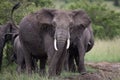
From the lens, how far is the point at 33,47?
44.2 feet

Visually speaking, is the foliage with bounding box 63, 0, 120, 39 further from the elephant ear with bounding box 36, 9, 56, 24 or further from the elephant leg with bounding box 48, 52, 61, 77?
the elephant leg with bounding box 48, 52, 61, 77

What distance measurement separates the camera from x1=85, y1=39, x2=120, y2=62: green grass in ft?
62.3

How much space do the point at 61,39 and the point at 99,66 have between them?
205 inches

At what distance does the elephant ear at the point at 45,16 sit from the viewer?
12.8 metres

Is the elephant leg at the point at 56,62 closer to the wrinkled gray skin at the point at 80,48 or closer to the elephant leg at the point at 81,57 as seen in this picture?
the wrinkled gray skin at the point at 80,48

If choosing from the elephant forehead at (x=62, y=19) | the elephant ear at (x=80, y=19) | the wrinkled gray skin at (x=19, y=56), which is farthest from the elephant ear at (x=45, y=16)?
the wrinkled gray skin at (x=19, y=56)

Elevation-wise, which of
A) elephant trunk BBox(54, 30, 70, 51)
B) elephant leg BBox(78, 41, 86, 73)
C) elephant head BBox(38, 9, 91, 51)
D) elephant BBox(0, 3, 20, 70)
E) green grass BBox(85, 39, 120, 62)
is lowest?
green grass BBox(85, 39, 120, 62)

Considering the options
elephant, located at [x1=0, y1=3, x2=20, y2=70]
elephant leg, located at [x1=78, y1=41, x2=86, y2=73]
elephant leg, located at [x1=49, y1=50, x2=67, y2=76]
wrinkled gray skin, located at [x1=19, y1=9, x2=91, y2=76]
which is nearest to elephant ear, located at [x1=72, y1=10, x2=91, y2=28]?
wrinkled gray skin, located at [x1=19, y1=9, x2=91, y2=76]

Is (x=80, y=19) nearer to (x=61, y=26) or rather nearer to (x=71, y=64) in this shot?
(x=61, y=26)

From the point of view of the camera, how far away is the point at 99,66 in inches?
656

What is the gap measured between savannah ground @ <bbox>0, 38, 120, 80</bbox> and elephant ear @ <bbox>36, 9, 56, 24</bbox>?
145cm

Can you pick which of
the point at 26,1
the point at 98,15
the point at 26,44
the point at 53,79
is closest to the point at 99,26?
the point at 98,15

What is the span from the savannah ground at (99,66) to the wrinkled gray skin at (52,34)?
522 millimetres

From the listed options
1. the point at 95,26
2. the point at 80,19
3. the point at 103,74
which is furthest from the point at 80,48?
the point at 95,26
